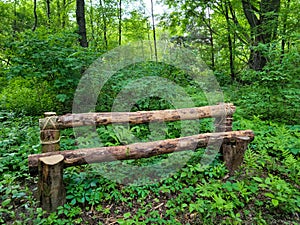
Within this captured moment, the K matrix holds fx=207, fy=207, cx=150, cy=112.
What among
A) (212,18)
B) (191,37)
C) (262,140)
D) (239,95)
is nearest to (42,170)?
(262,140)

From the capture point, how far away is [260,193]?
8.38ft

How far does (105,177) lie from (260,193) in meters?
1.93

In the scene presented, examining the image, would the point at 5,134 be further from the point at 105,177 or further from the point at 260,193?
the point at 260,193

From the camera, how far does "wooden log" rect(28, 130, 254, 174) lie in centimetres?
227

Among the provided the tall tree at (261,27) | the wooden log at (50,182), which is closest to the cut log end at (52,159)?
the wooden log at (50,182)

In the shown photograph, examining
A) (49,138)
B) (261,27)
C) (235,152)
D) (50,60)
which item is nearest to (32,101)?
(50,60)

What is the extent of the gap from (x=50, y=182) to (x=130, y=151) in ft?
2.97

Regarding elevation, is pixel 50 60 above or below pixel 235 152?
above

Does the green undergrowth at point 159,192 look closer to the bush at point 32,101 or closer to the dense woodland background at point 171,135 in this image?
the dense woodland background at point 171,135

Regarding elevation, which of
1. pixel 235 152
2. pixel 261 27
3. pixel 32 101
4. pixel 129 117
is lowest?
pixel 235 152

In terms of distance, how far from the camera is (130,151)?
99.0 inches

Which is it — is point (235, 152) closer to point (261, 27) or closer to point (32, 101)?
point (261, 27)

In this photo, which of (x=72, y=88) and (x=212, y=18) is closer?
(x=72, y=88)

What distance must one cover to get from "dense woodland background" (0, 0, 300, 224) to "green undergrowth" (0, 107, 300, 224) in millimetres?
12
